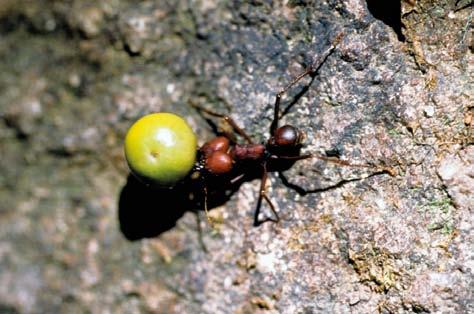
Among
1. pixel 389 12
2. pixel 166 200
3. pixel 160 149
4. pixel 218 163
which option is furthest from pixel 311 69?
pixel 166 200

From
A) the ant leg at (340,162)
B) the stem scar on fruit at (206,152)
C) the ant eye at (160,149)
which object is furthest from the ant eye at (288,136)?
the ant eye at (160,149)

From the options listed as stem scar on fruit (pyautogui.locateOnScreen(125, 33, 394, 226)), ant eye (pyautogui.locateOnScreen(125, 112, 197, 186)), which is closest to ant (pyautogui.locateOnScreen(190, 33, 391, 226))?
stem scar on fruit (pyautogui.locateOnScreen(125, 33, 394, 226))

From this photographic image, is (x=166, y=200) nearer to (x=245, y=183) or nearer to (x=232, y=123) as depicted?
(x=245, y=183)

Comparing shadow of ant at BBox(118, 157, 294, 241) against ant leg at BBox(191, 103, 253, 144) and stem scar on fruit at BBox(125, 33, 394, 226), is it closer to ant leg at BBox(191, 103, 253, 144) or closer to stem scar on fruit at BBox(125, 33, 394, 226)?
stem scar on fruit at BBox(125, 33, 394, 226)

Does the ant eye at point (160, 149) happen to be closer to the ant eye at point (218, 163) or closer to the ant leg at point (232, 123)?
the ant eye at point (218, 163)

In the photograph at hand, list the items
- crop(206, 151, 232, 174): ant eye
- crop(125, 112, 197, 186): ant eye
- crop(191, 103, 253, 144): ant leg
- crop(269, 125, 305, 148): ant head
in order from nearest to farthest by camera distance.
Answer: crop(125, 112, 197, 186): ant eye → crop(269, 125, 305, 148): ant head → crop(206, 151, 232, 174): ant eye → crop(191, 103, 253, 144): ant leg
